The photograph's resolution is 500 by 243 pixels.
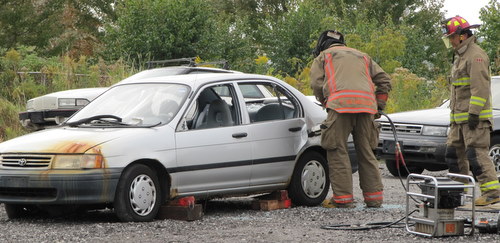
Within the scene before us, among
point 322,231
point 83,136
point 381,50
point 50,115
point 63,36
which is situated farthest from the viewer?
point 63,36

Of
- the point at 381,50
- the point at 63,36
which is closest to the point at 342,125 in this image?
the point at 381,50

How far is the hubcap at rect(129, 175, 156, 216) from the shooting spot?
366 inches

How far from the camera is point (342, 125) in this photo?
34.5 ft

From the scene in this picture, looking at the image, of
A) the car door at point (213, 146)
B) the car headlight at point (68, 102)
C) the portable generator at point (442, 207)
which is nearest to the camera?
the portable generator at point (442, 207)

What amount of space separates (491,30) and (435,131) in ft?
44.0

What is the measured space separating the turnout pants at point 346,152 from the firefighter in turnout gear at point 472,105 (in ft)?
2.79

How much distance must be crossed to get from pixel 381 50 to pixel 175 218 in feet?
53.2

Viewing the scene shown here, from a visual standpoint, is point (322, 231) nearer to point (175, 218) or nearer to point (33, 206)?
point (175, 218)

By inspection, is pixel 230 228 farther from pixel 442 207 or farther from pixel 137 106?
pixel 442 207

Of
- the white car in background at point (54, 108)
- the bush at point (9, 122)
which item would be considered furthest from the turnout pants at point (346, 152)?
the bush at point (9, 122)

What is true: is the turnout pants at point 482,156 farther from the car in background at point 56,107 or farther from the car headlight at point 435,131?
the car in background at point 56,107

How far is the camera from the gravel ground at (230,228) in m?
8.32

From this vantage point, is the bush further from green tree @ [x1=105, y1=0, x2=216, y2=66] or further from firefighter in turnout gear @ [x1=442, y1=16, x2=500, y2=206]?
green tree @ [x1=105, y1=0, x2=216, y2=66]

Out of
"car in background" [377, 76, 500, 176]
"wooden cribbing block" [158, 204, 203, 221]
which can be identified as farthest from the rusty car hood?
"car in background" [377, 76, 500, 176]
